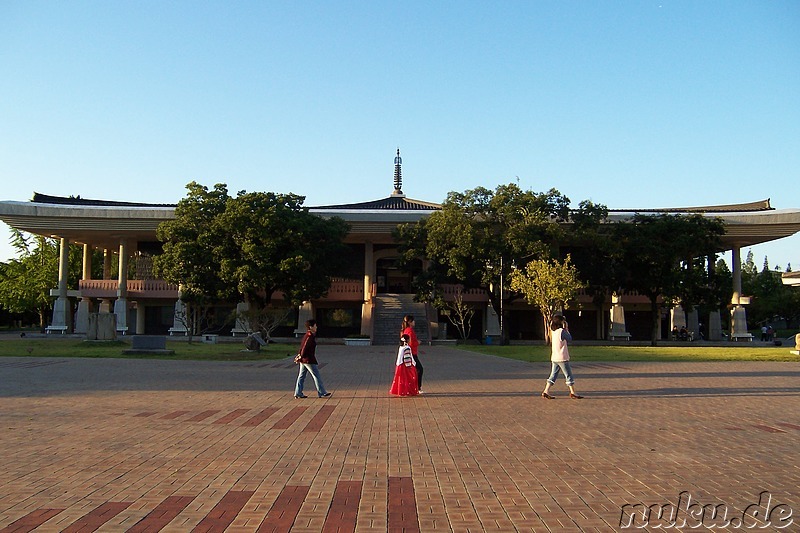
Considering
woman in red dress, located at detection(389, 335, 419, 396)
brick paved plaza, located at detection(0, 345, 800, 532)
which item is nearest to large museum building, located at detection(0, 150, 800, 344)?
woman in red dress, located at detection(389, 335, 419, 396)

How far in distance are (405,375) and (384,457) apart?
587 centimetres

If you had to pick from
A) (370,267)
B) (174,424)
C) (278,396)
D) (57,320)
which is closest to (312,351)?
(278,396)

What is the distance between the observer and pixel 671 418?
35.7ft

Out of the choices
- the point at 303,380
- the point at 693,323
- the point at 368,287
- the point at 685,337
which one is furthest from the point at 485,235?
the point at 303,380

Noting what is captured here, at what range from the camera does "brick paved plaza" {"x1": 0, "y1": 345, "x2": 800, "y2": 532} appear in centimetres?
568

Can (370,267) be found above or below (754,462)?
above

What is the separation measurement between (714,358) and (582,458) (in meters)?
21.0

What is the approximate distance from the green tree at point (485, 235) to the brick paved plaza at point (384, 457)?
75.2 feet

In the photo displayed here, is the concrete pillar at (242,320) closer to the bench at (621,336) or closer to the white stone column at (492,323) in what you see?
the white stone column at (492,323)

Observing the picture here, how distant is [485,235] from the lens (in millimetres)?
39125

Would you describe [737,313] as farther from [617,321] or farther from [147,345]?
[147,345]

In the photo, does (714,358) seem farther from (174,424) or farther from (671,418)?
(174,424)

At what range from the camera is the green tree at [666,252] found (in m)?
38.3

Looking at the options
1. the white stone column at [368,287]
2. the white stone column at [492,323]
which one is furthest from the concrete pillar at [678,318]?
the white stone column at [368,287]
